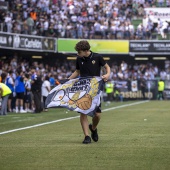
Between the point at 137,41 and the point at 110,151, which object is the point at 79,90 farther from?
the point at 137,41

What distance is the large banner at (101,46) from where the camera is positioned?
44688mm

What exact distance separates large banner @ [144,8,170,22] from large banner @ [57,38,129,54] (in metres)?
3.74

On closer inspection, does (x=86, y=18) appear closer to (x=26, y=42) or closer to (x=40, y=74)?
(x=26, y=42)

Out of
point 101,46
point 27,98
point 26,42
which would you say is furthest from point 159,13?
point 27,98

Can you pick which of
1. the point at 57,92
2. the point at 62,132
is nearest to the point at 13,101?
the point at 62,132

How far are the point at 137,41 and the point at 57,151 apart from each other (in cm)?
3758

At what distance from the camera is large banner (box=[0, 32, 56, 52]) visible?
3681 cm

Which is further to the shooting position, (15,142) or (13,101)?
(13,101)

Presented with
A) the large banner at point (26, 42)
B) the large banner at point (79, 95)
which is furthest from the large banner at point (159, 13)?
the large banner at point (79, 95)

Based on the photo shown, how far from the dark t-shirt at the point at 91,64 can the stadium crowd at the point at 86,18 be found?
28.1 metres

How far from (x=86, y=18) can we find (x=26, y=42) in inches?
317

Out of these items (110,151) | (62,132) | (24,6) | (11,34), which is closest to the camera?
(110,151)

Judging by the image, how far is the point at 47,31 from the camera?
43156mm

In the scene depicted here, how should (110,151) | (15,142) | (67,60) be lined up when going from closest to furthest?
(110,151)
(15,142)
(67,60)
